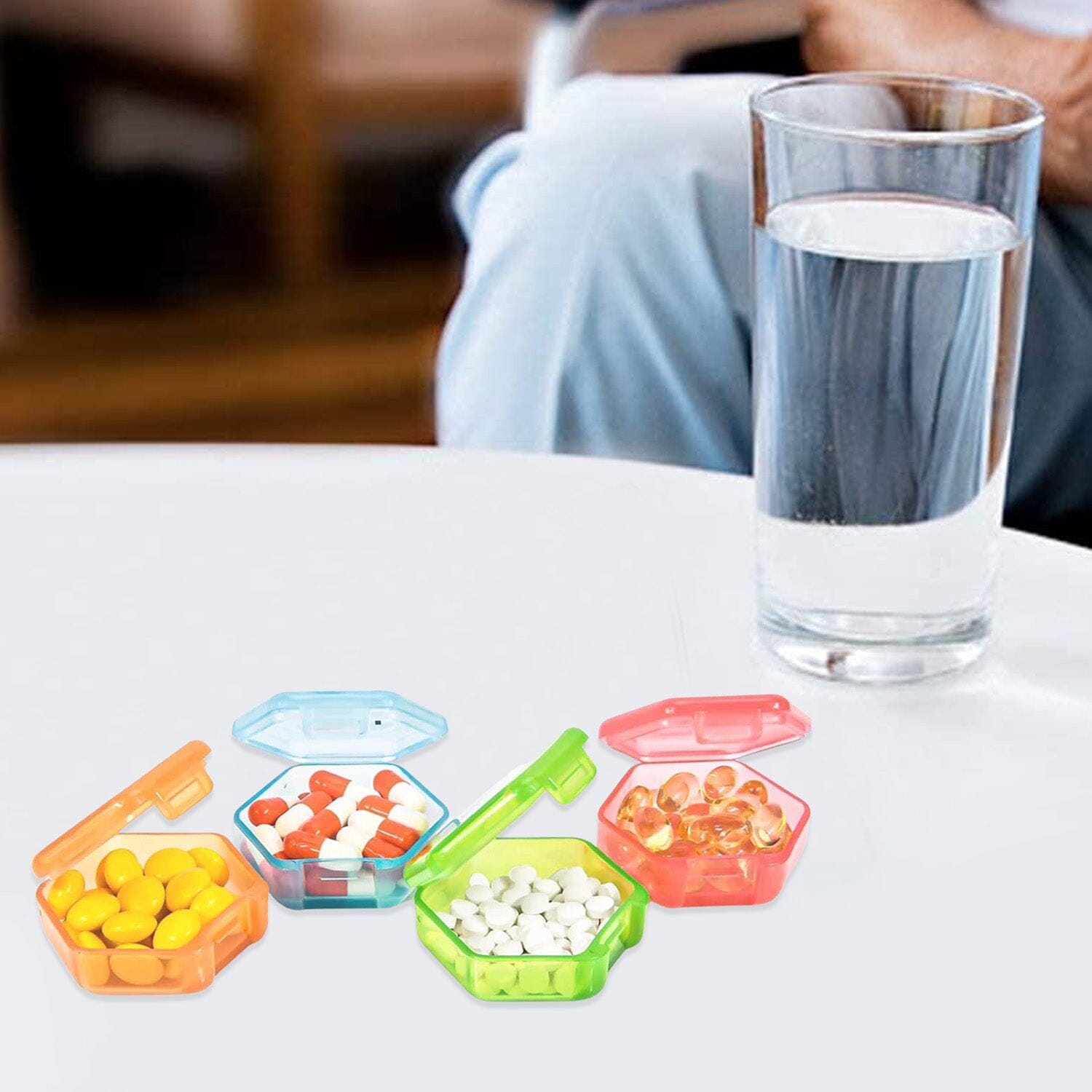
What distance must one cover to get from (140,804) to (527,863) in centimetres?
11

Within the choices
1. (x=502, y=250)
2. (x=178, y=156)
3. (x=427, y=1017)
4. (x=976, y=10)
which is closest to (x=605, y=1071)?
(x=427, y=1017)

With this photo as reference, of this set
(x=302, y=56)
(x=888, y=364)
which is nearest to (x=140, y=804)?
(x=888, y=364)

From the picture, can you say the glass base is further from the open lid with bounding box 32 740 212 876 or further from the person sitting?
the person sitting

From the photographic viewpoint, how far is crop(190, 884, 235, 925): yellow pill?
0.45 meters

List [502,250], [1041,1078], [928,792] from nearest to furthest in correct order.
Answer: [1041,1078]
[928,792]
[502,250]

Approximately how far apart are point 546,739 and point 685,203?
0.44m

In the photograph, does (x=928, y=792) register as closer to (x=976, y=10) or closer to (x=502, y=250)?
(x=502, y=250)

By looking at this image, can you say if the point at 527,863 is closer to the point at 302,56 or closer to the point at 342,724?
the point at 342,724

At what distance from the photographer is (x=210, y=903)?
1.48 ft

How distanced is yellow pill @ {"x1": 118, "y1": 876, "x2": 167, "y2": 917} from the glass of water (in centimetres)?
22

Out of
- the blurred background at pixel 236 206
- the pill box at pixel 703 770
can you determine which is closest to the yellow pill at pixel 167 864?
the pill box at pixel 703 770

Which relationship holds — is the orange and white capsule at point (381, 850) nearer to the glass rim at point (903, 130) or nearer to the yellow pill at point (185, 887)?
the yellow pill at point (185, 887)

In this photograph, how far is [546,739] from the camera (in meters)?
0.54

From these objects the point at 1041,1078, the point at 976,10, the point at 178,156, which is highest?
the point at 976,10
